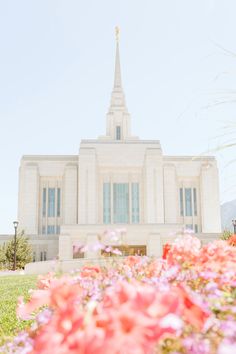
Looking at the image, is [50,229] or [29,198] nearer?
[29,198]

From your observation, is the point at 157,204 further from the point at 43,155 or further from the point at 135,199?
the point at 43,155

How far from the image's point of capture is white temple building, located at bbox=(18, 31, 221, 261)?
5788 cm

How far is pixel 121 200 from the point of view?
60.7 meters

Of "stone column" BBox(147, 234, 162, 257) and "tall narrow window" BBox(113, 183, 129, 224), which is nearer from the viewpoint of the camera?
"stone column" BBox(147, 234, 162, 257)

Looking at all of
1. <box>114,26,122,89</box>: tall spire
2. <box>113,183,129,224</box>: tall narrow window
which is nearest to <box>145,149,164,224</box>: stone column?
<box>113,183,129,224</box>: tall narrow window

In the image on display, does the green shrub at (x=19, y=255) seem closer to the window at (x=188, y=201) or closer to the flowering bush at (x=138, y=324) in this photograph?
the window at (x=188, y=201)

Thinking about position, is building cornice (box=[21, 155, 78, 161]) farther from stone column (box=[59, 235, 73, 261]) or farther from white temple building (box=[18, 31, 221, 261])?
stone column (box=[59, 235, 73, 261])

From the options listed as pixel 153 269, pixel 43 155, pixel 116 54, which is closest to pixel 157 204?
pixel 43 155

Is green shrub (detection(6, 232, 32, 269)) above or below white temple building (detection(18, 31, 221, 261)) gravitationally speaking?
below

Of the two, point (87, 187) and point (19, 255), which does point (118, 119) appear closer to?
point (87, 187)

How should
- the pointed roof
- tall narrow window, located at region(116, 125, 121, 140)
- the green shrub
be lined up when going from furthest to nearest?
the pointed roof
tall narrow window, located at region(116, 125, 121, 140)
the green shrub

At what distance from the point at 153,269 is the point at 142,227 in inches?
1792

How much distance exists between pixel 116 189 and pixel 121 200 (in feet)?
5.26

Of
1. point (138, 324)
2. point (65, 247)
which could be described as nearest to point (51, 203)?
point (65, 247)
